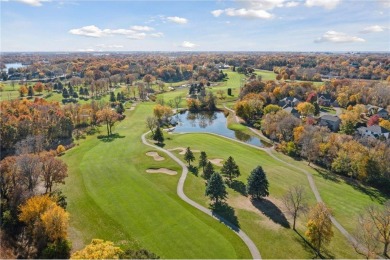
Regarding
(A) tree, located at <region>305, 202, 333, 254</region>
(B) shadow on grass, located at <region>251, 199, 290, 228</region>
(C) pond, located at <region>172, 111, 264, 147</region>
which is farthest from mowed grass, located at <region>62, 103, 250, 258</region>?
(C) pond, located at <region>172, 111, 264, 147</region>

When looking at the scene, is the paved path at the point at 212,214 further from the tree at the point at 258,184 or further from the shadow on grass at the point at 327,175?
the shadow on grass at the point at 327,175

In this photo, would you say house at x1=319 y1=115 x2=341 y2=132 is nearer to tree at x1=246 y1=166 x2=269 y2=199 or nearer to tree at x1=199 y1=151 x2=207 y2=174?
tree at x1=199 y1=151 x2=207 y2=174

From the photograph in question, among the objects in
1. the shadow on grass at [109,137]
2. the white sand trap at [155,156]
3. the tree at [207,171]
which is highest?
the tree at [207,171]

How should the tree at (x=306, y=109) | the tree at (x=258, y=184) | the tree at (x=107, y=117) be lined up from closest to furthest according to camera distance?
the tree at (x=258, y=184) → the tree at (x=107, y=117) → the tree at (x=306, y=109)

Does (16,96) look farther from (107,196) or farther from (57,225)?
(57,225)

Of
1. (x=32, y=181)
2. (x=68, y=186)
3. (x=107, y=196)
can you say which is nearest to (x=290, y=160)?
(x=107, y=196)

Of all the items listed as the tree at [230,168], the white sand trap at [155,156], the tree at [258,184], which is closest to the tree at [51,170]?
the white sand trap at [155,156]

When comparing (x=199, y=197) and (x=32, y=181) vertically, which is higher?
(x=32, y=181)
